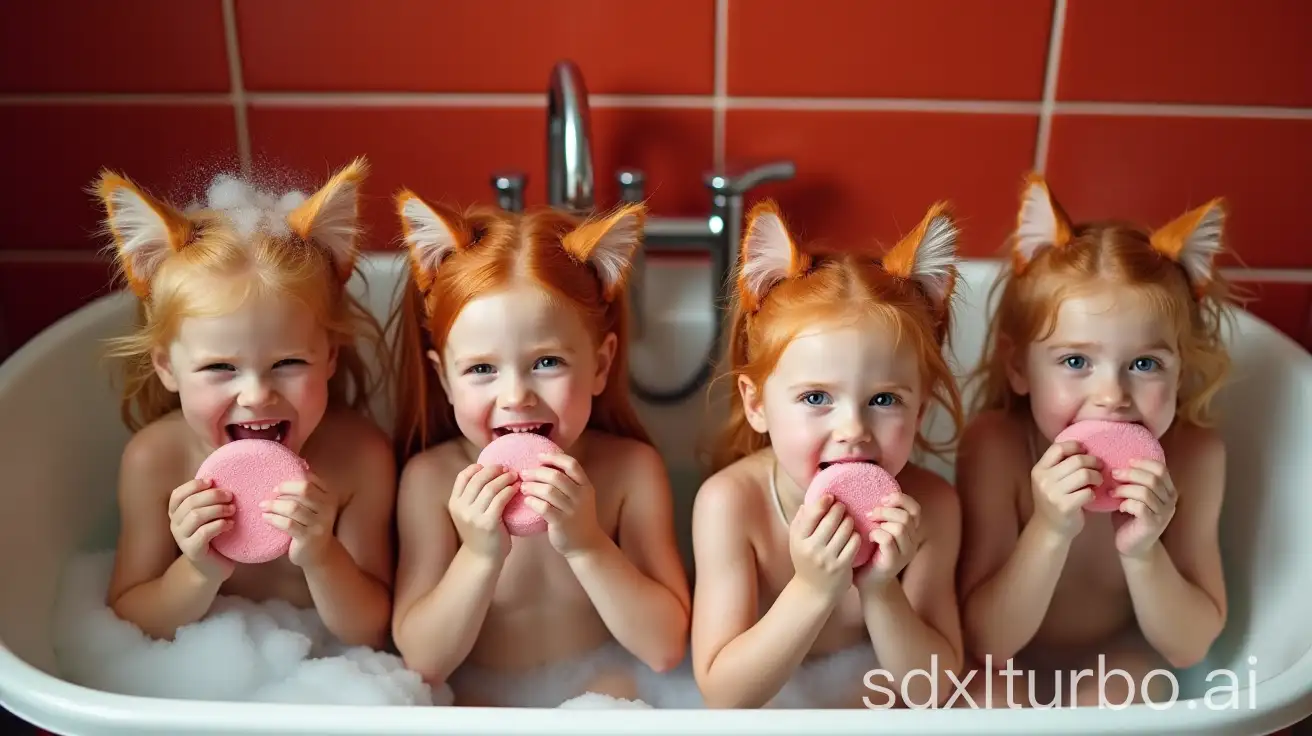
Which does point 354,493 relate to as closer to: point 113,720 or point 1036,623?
point 113,720

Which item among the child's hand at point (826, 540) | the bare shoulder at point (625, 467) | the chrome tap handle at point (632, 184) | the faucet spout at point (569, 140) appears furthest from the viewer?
the chrome tap handle at point (632, 184)

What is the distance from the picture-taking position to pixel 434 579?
1.06m

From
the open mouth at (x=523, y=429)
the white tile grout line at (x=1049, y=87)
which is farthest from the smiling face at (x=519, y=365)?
the white tile grout line at (x=1049, y=87)

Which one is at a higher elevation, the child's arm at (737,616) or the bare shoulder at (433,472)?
the bare shoulder at (433,472)

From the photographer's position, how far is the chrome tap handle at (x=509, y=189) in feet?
4.26

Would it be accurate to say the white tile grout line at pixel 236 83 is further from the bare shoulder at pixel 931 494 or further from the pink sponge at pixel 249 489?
the bare shoulder at pixel 931 494

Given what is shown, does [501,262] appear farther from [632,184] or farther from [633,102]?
[633,102]

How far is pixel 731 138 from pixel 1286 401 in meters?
0.70

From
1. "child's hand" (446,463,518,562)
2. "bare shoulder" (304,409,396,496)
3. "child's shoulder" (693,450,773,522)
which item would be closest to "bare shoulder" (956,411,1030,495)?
"child's shoulder" (693,450,773,522)

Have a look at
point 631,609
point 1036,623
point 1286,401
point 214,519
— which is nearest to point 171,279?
point 214,519

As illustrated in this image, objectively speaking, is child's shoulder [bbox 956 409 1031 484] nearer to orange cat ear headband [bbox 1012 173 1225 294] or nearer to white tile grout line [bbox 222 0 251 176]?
orange cat ear headband [bbox 1012 173 1225 294]

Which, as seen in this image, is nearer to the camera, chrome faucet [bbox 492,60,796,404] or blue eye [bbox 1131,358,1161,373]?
blue eye [bbox 1131,358,1161,373]

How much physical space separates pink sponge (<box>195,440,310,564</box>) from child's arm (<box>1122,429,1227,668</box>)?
0.76 metres

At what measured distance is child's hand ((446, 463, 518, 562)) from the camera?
94 cm
